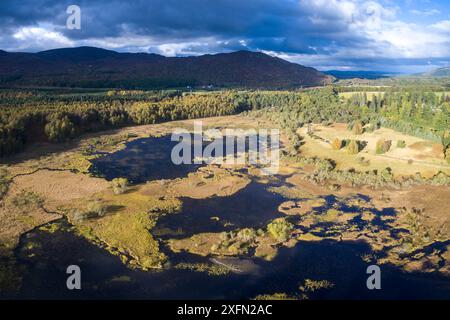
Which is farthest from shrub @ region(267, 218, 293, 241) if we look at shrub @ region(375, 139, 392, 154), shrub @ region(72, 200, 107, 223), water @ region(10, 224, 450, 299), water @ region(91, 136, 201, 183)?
shrub @ region(375, 139, 392, 154)

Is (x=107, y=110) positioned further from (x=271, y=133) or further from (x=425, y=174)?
(x=425, y=174)

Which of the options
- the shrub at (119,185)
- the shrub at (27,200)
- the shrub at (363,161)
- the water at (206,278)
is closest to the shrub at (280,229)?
the water at (206,278)

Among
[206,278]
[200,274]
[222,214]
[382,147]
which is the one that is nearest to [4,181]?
[222,214]

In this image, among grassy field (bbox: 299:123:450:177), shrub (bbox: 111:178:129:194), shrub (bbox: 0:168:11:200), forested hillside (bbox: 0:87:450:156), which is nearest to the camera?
shrub (bbox: 0:168:11:200)

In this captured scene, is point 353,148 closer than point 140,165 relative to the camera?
No

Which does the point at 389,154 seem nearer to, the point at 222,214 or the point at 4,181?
the point at 222,214

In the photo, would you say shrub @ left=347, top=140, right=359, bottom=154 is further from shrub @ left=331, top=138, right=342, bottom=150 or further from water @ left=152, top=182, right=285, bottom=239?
water @ left=152, top=182, right=285, bottom=239

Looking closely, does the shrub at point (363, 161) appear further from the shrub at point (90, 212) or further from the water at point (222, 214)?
the shrub at point (90, 212)
